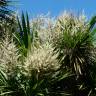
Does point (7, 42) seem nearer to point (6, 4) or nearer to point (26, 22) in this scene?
point (26, 22)

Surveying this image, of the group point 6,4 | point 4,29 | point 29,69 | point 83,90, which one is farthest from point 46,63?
point 6,4

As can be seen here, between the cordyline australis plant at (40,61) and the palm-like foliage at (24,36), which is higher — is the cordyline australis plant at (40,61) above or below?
below

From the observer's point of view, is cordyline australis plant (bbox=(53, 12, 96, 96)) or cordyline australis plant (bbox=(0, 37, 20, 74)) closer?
cordyline australis plant (bbox=(0, 37, 20, 74))

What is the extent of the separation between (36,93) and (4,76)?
78 centimetres

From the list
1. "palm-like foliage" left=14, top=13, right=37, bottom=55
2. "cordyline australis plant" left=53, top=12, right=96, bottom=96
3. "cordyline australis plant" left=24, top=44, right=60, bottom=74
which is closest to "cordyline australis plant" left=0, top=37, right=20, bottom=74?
"cordyline australis plant" left=24, top=44, right=60, bottom=74

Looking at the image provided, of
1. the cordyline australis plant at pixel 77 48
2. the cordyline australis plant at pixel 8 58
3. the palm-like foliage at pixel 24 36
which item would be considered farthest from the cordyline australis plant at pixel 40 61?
the cordyline australis plant at pixel 77 48

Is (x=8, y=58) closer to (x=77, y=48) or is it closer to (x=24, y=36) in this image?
(x=24, y=36)

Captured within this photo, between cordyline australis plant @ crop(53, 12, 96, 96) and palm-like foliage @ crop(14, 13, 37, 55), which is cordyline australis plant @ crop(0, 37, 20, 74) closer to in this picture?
palm-like foliage @ crop(14, 13, 37, 55)

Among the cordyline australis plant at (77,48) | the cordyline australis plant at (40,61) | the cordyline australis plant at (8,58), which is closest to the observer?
the cordyline australis plant at (40,61)

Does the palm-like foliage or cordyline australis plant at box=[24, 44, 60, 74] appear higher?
the palm-like foliage

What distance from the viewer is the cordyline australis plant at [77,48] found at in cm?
1058

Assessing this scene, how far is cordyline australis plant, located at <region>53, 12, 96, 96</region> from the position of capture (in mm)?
10578

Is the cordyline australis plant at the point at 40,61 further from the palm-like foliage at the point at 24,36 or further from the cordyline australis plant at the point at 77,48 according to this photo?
the cordyline australis plant at the point at 77,48

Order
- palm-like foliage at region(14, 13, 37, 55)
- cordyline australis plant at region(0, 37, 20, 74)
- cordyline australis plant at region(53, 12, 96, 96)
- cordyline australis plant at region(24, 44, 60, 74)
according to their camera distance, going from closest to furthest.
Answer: cordyline australis plant at region(24, 44, 60, 74), cordyline australis plant at region(0, 37, 20, 74), palm-like foliage at region(14, 13, 37, 55), cordyline australis plant at region(53, 12, 96, 96)
